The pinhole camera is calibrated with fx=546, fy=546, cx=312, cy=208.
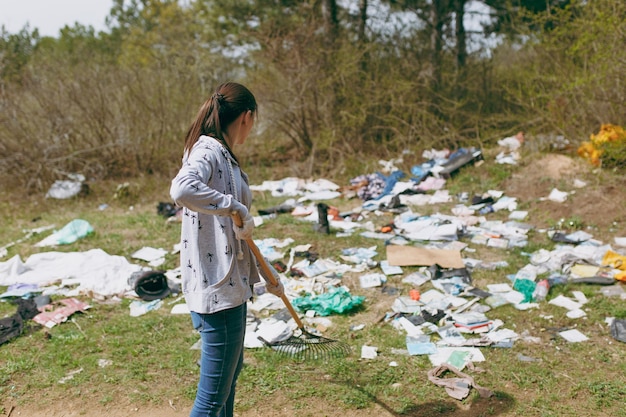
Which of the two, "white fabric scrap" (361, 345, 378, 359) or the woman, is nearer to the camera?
the woman

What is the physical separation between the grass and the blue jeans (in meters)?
1.12

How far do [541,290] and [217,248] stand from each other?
361 cm

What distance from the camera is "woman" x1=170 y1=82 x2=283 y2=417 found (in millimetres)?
2045

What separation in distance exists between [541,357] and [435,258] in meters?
1.87

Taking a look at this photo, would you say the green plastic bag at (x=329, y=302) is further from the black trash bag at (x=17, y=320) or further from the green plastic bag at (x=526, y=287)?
the black trash bag at (x=17, y=320)

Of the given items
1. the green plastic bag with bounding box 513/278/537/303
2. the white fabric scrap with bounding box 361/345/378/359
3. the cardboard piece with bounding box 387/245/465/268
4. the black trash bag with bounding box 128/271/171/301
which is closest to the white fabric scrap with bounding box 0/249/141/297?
the black trash bag with bounding box 128/271/171/301

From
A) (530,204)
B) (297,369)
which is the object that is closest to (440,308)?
(297,369)

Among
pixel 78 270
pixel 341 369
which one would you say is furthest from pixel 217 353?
pixel 78 270

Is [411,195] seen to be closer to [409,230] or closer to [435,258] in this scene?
[409,230]

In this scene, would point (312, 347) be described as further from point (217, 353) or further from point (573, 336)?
point (573, 336)

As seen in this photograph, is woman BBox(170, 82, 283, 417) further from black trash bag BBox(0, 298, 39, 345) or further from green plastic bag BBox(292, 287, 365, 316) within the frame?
black trash bag BBox(0, 298, 39, 345)

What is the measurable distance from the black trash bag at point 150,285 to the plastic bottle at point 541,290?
10.7ft

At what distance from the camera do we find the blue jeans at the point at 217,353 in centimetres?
209

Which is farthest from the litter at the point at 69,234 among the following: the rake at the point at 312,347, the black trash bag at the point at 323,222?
the rake at the point at 312,347
